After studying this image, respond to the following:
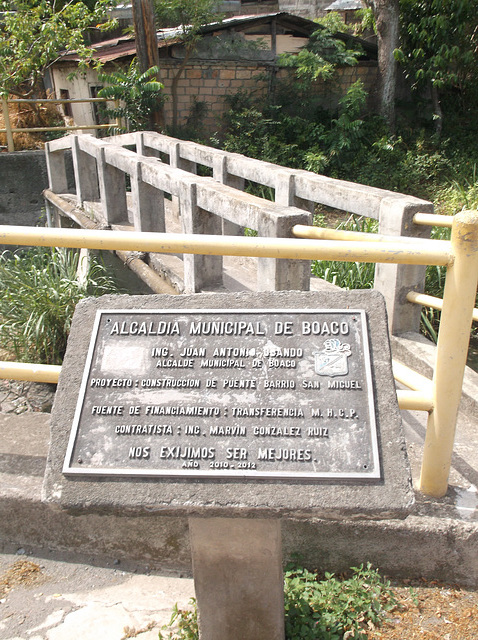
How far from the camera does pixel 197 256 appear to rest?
13.4 feet

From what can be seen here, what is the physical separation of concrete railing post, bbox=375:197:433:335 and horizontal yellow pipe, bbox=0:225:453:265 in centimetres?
149

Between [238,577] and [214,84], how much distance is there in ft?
47.4

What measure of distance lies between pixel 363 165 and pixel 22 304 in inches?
422

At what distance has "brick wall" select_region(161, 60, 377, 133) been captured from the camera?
14.3 m

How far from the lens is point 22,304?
5.32 metres

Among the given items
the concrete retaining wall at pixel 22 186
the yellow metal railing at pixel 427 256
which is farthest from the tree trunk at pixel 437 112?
the yellow metal railing at pixel 427 256

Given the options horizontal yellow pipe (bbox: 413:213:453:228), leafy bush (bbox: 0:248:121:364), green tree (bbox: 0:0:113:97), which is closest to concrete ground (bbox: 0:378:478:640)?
horizontal yellow pipe (bbox: 413:213:453:228)

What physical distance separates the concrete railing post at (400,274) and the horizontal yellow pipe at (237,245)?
149 cm

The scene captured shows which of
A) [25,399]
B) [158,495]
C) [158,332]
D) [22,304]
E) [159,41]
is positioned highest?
[159,41]

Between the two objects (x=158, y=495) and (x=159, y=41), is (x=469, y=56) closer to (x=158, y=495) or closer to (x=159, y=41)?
(x=159, y=41)

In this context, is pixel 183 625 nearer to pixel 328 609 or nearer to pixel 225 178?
pixel 328 609

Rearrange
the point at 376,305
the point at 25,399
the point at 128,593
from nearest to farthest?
the point at 376,305 → the point at 128,593 → the point at 25,399

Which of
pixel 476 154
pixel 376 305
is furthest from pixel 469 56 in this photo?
pixel 376 305

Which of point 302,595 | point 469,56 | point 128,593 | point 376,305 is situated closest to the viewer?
point 376,305
